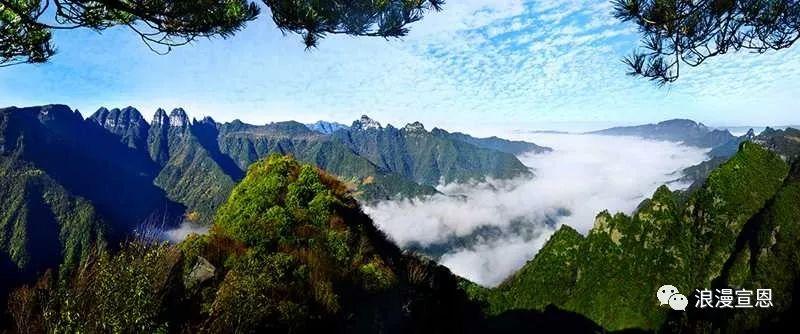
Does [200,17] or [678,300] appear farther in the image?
[678,300]

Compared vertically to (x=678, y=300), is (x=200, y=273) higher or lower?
higher

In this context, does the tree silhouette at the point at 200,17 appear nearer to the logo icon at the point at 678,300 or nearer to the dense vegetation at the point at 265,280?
the dense vegetation at the point at 265,280

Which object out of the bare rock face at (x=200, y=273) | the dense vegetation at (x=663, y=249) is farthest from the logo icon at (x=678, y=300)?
the dense vegetation at (x=663, y=249)

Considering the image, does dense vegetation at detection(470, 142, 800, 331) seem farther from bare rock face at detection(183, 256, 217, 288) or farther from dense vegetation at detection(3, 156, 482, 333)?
bare rock face at detection(183, 256, 217, 288)

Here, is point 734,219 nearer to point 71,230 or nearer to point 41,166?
point 71,230

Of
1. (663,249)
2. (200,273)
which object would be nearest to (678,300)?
(200,273)

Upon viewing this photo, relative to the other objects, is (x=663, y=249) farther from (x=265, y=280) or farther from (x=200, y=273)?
(x=200, y=273)

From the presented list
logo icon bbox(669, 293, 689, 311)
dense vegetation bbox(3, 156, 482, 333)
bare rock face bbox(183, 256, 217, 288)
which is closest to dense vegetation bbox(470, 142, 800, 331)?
logo icon bbox(669, 293, 689, 311)

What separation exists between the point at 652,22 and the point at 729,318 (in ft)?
260

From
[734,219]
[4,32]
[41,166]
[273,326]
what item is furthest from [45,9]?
[41,166]

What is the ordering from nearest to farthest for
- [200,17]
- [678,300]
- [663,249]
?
[200,17]
[678,300]
[663,249]

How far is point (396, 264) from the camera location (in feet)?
50.0

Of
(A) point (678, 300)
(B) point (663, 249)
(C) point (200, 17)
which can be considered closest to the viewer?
(C) point (200, 17)

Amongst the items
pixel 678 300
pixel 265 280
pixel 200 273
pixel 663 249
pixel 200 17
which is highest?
A: pixel 200 17
